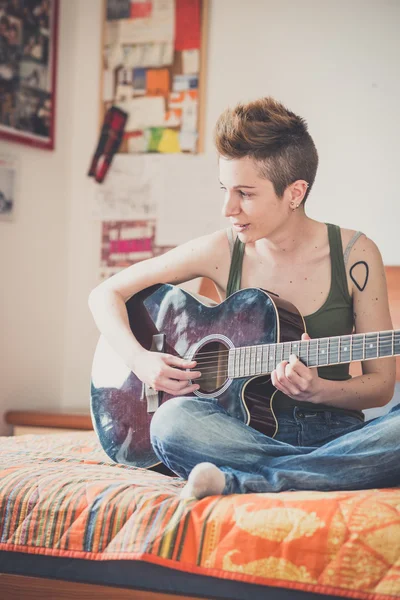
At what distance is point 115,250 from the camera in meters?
3.13

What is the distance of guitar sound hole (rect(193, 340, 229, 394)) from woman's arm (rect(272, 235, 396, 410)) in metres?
0.17

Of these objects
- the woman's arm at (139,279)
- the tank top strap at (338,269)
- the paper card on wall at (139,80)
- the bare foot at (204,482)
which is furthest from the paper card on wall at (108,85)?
the bare foot at (204,482)

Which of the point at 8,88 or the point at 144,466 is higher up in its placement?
the point at 8,88

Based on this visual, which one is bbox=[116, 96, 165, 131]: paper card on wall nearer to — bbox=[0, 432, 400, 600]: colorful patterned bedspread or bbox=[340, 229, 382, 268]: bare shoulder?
bbox=[340, 229, 382, 268]: bare shoulder

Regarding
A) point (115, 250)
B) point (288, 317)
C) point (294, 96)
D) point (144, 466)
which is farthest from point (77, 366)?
point (288, 317)

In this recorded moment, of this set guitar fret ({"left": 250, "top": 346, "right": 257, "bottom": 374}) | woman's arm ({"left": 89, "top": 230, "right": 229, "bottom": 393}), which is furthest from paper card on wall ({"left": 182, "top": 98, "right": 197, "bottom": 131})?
guitar fret ({"left": 250, "top": 346, "right": 257, "bottom": 374})

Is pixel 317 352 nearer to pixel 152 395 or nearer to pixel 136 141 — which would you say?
pixel 152 395

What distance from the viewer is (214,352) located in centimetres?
165

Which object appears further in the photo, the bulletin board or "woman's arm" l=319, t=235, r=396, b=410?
the bulletin board

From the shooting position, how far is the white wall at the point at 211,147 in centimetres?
267

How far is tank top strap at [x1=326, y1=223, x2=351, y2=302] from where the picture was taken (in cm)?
167

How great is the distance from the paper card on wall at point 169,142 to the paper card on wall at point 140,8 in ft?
1.61

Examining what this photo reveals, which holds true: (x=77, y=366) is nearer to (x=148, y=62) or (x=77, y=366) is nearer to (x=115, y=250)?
(x=115, y=250)

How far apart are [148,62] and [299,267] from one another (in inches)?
65.8
